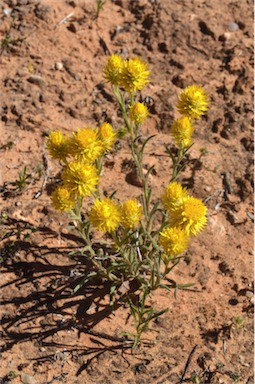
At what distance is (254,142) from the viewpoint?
4.53m

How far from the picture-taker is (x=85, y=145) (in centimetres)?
283

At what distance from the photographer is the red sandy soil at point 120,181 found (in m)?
3.37

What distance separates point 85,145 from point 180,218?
67 cm

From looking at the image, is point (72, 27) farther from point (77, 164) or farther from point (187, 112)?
point (77, 164)

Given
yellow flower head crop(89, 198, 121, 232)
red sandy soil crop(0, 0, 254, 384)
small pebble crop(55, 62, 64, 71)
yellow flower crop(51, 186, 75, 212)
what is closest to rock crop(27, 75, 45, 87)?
red sandy soil crop(0, 0, 254, 384)

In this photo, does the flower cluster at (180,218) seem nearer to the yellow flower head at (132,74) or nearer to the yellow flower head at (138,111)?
the yellow flower head at (138,111)

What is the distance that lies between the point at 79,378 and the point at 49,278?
2.42ft

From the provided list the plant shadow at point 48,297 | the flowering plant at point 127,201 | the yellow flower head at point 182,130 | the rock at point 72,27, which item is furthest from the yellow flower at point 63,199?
the rock at point 72,27

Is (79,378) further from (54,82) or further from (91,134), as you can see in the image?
(54,82)

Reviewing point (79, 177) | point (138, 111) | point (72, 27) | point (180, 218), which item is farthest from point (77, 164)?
point (72, 27)

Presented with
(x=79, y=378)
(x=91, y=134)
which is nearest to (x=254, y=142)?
(x=91, y=134)

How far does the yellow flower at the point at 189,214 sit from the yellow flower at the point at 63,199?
574mm

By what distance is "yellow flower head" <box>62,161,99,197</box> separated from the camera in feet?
9.09

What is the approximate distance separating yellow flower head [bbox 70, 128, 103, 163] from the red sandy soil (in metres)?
1.08
